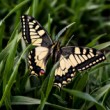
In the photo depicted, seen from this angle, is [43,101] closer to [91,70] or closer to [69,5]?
[91,70]

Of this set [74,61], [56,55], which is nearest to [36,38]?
[56,55]

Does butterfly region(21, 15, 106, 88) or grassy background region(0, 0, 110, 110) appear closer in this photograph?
grassy background region(0, 0, 110, 110)

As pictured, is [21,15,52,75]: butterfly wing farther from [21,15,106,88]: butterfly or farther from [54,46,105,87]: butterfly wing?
[54,46,105,87]: butterfly wing

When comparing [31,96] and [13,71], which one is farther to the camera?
[31,96]

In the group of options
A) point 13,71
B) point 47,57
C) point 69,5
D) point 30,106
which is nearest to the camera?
point 13,71

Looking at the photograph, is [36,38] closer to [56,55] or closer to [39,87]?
[56,55]

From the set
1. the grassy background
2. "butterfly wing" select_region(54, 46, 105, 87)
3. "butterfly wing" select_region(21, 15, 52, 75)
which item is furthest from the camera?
"butterfly wing" select_region(21, 15, 52, 75)

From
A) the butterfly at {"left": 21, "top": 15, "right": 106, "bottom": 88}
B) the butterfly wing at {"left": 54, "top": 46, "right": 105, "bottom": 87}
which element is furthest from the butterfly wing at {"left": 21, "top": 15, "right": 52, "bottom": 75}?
the butterfly wing at {"left": 54, "top": 46, "right": 105, "bottom": 87}

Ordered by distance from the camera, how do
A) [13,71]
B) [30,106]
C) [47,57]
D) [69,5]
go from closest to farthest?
1. [13,71]
2. [30,106]
3. [47,57]
4. [69,5]

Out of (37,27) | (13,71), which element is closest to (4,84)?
(13,71)
